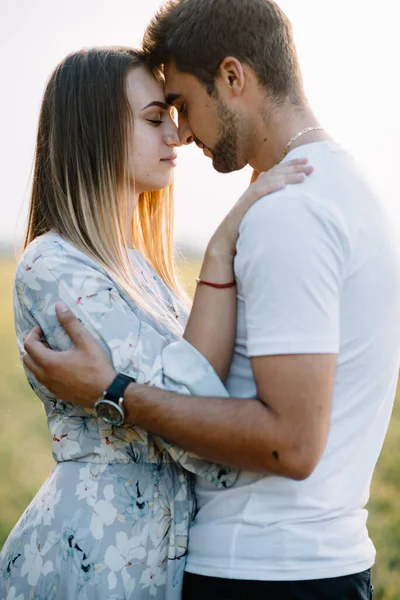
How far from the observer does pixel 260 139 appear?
2.19 metres

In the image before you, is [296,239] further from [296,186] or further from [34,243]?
[34,243]

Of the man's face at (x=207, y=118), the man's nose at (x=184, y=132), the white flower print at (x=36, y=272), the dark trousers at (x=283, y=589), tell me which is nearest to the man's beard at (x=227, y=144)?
the man's face at (x=207, y=118)

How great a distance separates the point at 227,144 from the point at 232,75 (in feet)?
0.65

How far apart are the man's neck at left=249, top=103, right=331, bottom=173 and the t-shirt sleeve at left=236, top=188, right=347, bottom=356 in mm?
391

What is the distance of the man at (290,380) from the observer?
1.68m

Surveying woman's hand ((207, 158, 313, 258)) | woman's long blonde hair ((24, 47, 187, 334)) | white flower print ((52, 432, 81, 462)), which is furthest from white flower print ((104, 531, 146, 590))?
woman's hand ((207, 158, 313, 258))

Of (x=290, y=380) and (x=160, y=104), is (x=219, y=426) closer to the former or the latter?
(x=290, y=380)

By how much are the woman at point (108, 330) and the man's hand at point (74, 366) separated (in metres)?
0.03

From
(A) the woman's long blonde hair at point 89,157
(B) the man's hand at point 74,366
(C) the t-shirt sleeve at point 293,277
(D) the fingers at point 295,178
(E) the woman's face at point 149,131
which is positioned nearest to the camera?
(C) the t-shirt sleeve at point 293,277

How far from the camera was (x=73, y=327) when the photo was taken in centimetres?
197

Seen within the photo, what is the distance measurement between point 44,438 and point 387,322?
16.1 feet

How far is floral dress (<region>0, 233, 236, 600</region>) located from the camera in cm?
198

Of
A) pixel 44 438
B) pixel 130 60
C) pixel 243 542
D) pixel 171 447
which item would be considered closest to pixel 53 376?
pixel 171 447

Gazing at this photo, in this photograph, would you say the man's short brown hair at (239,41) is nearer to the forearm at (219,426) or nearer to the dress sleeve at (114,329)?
the dress sleeve at (114,329)
